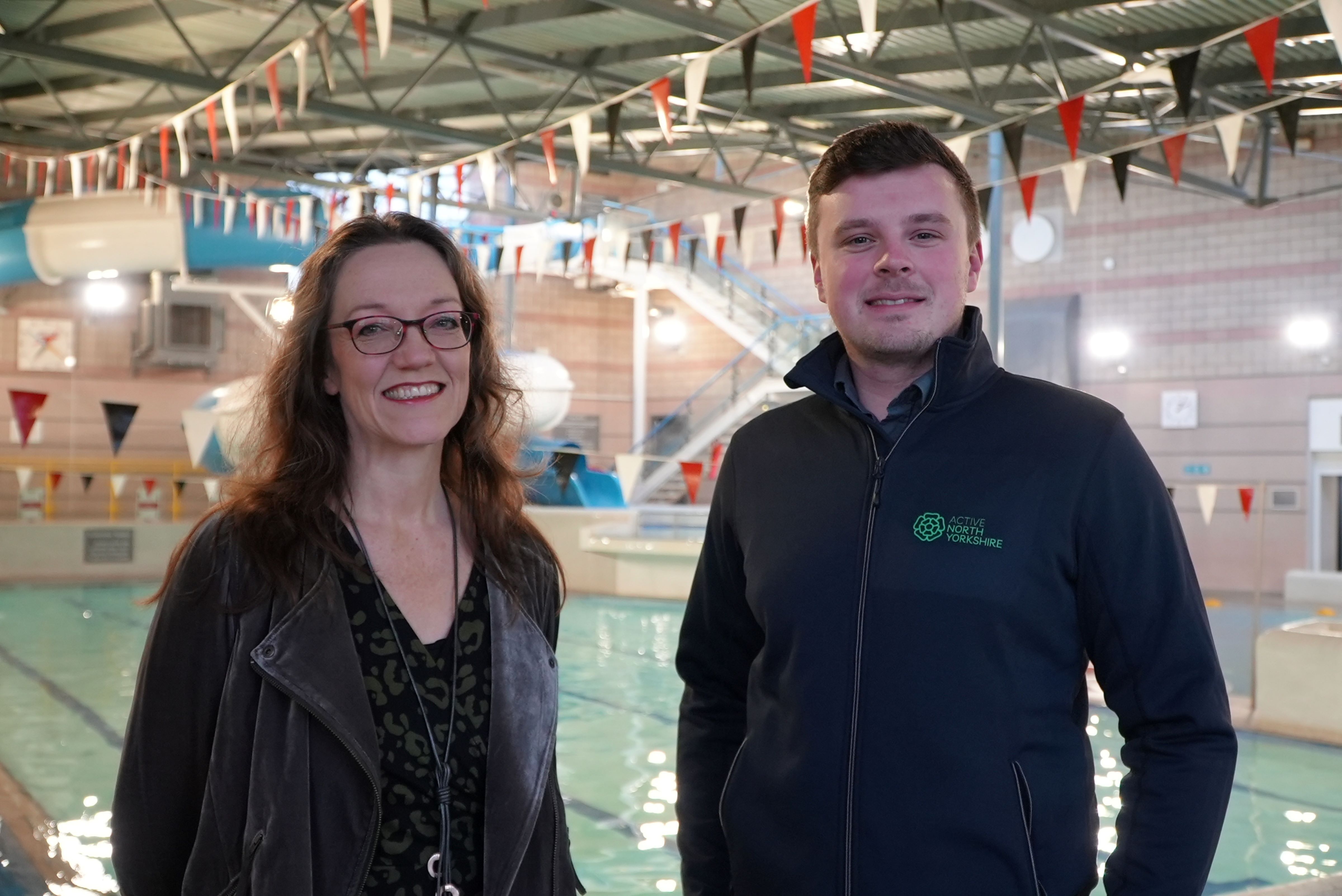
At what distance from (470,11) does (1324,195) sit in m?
9.18

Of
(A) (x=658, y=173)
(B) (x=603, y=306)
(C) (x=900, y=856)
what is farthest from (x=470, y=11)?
(B) (x=603, y=306)

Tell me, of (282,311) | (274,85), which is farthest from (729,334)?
(282,311)

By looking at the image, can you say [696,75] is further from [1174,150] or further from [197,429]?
[197,429]

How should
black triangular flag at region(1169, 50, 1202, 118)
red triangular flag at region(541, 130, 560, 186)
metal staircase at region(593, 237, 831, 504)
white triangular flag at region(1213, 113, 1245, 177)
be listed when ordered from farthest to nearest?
metal staircase at region(593, 237, 831, 504) → red triangular flag at region(541, 130, 560, 186) → white triangular flag at region(1213, 113, 1245, 177) → black triangular flag at region(1169, 50, 1202, 118)

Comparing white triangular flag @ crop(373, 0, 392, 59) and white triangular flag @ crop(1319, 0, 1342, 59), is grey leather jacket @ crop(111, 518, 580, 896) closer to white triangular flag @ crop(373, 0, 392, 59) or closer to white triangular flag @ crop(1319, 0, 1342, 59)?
white triangular flag @ crop(1319, 0, 1342, 59)

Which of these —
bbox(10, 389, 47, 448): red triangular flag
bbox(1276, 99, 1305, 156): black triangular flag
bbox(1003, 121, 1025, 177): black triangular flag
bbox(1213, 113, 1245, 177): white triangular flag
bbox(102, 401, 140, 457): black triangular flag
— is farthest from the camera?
bbox(10, 389, 47, 448): red triangular flag

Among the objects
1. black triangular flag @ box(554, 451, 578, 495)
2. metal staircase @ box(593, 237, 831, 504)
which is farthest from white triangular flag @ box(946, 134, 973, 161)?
metal staircase @ box(593, 237, 831, 504)

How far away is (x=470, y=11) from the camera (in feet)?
30.9

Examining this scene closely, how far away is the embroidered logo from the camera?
1.42m

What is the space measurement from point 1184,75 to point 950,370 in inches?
195

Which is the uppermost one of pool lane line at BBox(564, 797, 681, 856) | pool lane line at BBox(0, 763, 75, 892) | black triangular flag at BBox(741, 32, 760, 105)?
black triangular flag at BBox(741, 32, 760, 105)

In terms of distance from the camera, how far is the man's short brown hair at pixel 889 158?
1.50 m

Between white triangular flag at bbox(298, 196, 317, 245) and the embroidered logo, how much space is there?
11336 mm

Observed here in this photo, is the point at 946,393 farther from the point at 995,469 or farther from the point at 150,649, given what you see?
the point at 150,649
